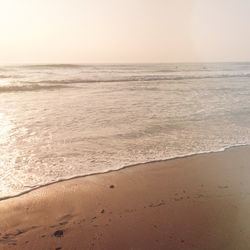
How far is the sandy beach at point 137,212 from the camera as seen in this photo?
416cm

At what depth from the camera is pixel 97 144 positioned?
821cm

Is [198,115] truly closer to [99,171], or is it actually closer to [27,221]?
[99,171]

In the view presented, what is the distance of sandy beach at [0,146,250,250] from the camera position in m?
4.16

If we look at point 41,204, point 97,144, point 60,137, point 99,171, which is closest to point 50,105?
point 60,137

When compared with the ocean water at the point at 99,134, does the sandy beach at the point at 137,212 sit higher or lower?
lower

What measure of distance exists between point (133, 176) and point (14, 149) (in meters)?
2.85

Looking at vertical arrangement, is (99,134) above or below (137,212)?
above

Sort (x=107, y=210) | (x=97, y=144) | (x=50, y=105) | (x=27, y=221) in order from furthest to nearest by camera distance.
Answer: (x=50, y=105) < (x=97, y=144) < (x=107, y=210) < (x=27, y=221)

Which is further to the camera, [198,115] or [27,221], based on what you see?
[198,115]

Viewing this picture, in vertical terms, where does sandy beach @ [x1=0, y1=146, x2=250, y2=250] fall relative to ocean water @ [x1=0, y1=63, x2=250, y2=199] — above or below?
below

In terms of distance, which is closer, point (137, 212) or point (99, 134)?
point (137, 212)

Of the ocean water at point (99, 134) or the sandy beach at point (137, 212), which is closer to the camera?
the sandy beach at point (137, 212)

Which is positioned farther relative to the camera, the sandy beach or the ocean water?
the ocean water

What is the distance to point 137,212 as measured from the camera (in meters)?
4.88
